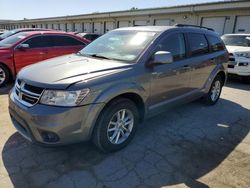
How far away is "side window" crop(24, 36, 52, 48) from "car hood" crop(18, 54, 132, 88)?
3877mm

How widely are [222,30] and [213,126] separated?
43.9ft

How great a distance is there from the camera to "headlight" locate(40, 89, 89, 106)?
2.58 metres

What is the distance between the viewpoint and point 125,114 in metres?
3.29

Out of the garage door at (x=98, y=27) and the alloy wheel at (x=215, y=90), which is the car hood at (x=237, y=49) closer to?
the alloy wheel at (x=215, y=90)

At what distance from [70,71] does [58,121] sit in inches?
28.7

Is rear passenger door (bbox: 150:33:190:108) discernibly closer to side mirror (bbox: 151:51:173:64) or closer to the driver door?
side mirror (bbox: 151:51:173:64)

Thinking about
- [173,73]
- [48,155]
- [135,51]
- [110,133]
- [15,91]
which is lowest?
[48,155]

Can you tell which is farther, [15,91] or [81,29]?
[81,29]

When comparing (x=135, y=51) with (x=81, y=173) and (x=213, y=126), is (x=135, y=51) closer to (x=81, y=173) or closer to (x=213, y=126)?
(x=81, y=173)

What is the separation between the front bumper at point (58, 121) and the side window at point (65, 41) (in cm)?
496

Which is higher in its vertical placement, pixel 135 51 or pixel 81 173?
pixel 135 51

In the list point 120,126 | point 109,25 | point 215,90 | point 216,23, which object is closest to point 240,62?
point 215,90

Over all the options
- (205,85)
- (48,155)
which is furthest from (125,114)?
(205,85)

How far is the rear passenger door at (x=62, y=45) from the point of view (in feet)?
23.6
